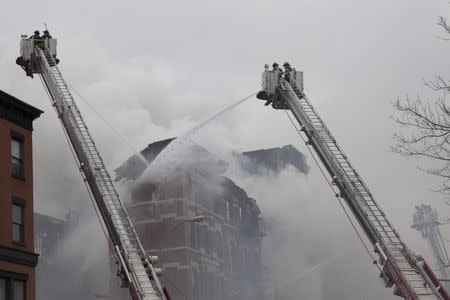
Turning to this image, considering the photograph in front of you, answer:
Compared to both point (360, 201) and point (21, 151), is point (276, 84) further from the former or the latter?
point (21, 151)

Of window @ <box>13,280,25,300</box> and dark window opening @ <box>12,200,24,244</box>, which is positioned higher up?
dark window opening @ <box>12,200,24,244</box>

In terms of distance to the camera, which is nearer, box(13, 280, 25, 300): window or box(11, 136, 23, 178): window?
box(13, 280, 25, 300): window

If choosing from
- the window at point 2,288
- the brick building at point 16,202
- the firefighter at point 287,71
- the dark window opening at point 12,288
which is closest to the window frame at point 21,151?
the brick building at point 16,202

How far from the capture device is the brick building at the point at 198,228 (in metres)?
48.0

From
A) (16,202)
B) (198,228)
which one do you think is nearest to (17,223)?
(16,202)

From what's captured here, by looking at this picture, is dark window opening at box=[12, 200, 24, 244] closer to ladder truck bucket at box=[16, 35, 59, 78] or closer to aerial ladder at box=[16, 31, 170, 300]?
aerial ladder at box=[16, 31, 170, 300]

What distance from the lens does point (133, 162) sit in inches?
2061

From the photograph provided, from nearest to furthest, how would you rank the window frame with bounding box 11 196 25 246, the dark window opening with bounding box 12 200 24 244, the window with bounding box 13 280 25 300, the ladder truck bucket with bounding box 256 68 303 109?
the window with bounding box 13 280 25 300 < the window frame with bounding box 11 196 25 246 < the dark window opening with bounding box 12 200 24 244 < the ladder truck bucket with bounding box 256 68 303 109

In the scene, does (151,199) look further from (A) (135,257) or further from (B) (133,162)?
(A) (135,257)

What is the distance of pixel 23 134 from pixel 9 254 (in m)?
4.72

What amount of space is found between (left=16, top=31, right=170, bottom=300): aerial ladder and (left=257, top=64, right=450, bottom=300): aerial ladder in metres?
5.73

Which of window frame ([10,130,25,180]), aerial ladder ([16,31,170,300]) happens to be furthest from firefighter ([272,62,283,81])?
window frame ([10,130,25,180])

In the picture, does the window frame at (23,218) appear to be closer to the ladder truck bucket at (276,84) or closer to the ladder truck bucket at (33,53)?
the ladder truck bucket at (33,53)

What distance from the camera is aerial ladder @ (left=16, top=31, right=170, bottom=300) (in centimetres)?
1675
